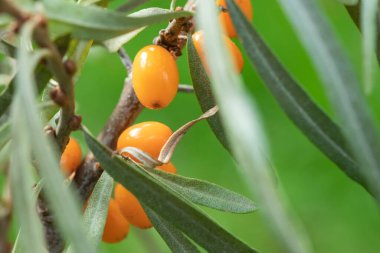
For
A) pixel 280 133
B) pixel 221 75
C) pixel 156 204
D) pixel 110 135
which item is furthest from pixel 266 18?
pixel 221 75

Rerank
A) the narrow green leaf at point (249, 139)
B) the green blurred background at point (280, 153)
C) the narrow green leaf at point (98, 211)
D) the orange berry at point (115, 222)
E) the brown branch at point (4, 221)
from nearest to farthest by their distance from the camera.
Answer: the narrow green leaf at point (249, 139)
the brown branch at point (4, 221)
the narrow green leaf at point (98, 211)
the orange berry at point (115, 222)
the green blurred background at point (280, 153)

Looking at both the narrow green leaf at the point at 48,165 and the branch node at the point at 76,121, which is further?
the branch node at the point at 76,121

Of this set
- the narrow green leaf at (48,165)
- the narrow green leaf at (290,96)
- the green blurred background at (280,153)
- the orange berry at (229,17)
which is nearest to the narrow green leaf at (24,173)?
the narrow green leaf at (48,165)

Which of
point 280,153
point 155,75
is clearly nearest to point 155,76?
point 155,75

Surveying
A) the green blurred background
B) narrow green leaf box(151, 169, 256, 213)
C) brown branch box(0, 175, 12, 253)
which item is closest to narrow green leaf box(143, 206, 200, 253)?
narrow green leaf box(151, 169, 256, 213)

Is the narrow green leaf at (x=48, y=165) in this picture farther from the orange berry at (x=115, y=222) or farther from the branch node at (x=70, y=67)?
the orange berry at (x=115, y=222)

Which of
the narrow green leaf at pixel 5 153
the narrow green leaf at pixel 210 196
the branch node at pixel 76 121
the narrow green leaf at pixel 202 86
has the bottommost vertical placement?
the narrow green leaf at pixel 210 196

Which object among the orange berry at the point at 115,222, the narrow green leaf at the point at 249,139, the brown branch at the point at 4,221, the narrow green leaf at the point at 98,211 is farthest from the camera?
the orange berry at the point at 115,222

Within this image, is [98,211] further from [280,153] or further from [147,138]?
[280,153]
